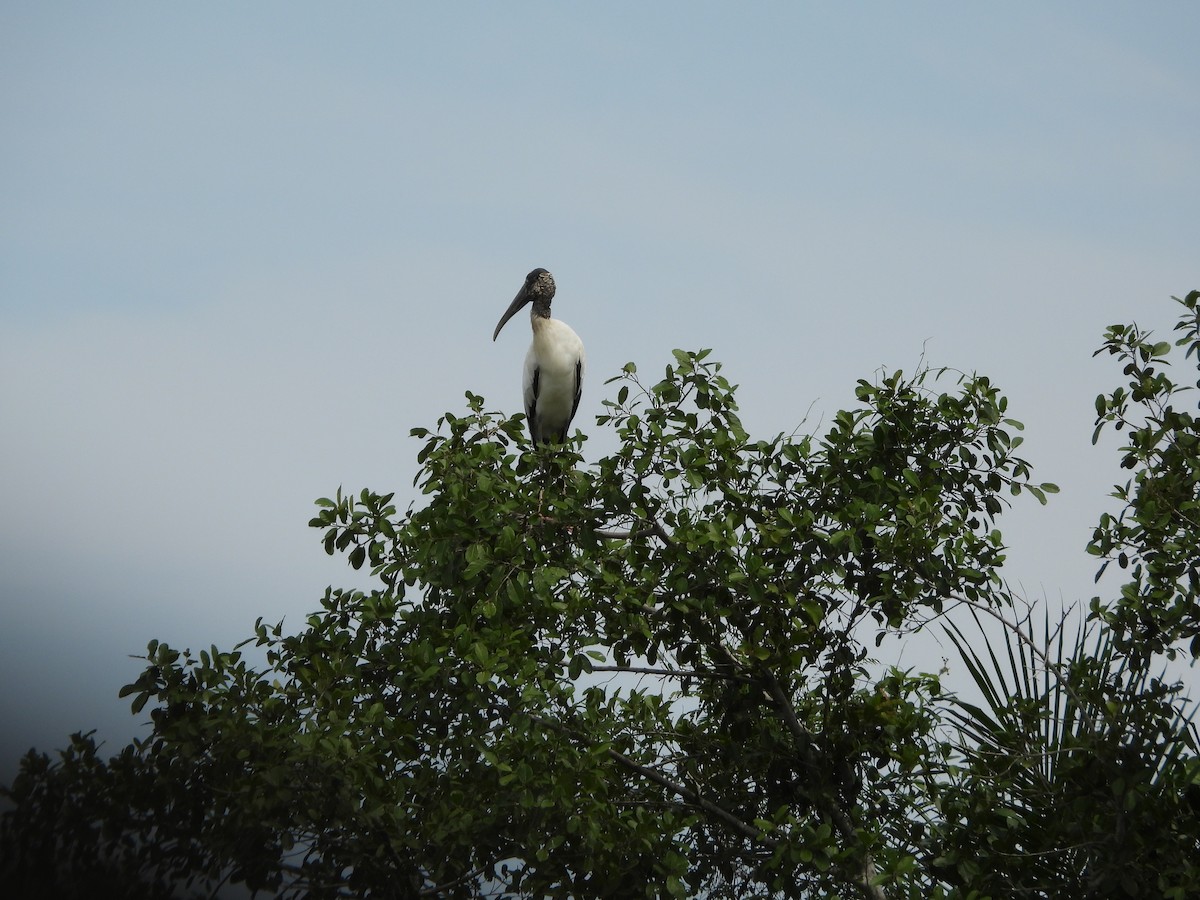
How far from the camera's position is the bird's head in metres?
9.40

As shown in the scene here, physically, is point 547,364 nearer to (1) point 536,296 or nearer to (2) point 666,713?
(1) point 536,296

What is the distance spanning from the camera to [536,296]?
9414mm

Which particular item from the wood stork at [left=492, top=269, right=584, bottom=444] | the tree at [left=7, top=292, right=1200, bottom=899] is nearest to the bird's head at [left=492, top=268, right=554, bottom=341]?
the wood stork at [left=492, top=269, right=584, bottom=444]

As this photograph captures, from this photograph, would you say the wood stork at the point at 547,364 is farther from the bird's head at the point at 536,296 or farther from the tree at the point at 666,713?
the tree at the point at 666,713

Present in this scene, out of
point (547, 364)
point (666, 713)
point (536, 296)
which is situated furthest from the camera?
point (536, 296)

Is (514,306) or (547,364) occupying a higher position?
(514,306)

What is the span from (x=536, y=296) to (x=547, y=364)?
27.3 inches

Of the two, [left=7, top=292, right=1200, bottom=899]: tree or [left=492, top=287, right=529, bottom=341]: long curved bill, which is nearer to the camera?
[left=7, top=292, right=1200, bottom=899]: tree

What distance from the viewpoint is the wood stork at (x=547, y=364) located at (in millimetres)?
9023

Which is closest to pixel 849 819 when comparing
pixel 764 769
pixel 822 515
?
pixel 764 769

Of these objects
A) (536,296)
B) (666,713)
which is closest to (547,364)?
(536,296)

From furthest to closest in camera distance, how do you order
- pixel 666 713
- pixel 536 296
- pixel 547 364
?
1. pixel 536 296
2. pixel 547 364
3. pixel 666 713

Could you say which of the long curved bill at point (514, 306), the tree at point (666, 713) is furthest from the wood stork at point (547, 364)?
the tree at point (666, 713)

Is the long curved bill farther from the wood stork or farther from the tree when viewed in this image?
the tree
